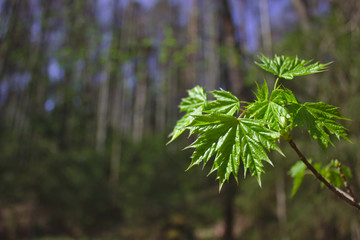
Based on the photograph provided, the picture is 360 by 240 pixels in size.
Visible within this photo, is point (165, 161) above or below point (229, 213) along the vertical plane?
above

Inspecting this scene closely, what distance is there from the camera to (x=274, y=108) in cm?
73

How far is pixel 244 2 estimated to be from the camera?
62.7ft

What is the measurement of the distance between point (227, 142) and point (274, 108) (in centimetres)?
17

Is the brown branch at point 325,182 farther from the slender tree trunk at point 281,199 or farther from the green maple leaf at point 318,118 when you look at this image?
the slender tree trunk at point 281,199

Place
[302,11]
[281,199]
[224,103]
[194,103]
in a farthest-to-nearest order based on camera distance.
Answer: [302,11] < [281,199] < [194,103] < [224,103]

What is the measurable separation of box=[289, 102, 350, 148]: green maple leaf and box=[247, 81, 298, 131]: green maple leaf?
0.03 metres

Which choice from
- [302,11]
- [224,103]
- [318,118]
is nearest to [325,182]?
[318,118]

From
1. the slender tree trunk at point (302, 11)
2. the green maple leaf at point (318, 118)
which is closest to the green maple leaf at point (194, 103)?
the green maple leaf at point (318, 118)

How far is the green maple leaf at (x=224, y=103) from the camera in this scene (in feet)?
2.56

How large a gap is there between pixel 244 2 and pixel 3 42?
56.8ft

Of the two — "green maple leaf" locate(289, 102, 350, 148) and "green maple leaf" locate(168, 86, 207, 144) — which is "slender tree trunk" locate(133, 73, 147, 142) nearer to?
"green maple leaf" locate(168, 86, 207, 144)

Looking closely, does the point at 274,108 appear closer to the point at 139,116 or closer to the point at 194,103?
the point at 194,103

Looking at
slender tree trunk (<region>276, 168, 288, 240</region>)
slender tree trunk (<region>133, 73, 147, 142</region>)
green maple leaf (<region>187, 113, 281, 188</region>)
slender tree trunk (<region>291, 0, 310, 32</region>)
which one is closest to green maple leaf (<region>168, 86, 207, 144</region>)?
green maple leaf (<region>187, 113, 281, 188</region>)

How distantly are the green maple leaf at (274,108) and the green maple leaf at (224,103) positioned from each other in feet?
0.17
